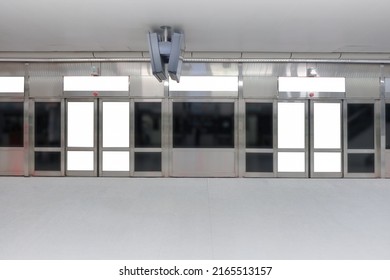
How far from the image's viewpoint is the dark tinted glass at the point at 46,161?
815 cm

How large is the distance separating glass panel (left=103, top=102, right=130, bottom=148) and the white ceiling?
5.17 ft

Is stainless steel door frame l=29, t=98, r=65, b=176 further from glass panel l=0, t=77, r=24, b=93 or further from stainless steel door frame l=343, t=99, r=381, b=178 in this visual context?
stainless steel door frame l=343, t=99, r=381, b=178

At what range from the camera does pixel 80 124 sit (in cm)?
814

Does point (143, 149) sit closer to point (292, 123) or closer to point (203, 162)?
point (203, 162)

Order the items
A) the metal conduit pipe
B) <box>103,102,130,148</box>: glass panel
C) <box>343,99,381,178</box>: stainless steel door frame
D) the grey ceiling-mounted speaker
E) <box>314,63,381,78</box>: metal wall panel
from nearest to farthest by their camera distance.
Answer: the grey ceiling-mounted speaker
the metal conduit pipe
<box>314,63,381,78</box>: metal wall panel
<box>343,99,381,178</box>: stainless steel door frame
<box>103,102,130,148</box>: glass panel

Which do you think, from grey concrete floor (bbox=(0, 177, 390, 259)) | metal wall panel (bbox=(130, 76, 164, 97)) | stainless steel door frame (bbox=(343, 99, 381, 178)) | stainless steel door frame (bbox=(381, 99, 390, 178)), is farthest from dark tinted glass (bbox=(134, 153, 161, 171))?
stainless steel door frame (bbox=(381, 99, 390, 178))

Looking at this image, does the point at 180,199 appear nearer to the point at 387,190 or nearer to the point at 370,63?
the point at 387,190

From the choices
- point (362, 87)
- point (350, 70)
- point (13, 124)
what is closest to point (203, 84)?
point (350, 70)

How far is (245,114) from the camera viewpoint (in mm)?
8016

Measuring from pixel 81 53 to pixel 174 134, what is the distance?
124 inches

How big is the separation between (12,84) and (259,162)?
7102mm

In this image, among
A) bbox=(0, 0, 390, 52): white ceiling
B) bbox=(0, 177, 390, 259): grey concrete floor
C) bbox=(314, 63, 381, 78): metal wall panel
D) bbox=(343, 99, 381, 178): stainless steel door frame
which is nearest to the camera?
bbox=(0, 177, 390, 259): grey concrete floor

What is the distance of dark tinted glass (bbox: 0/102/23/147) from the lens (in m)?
8.17

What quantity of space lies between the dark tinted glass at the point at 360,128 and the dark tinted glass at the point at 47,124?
26.2 ft
